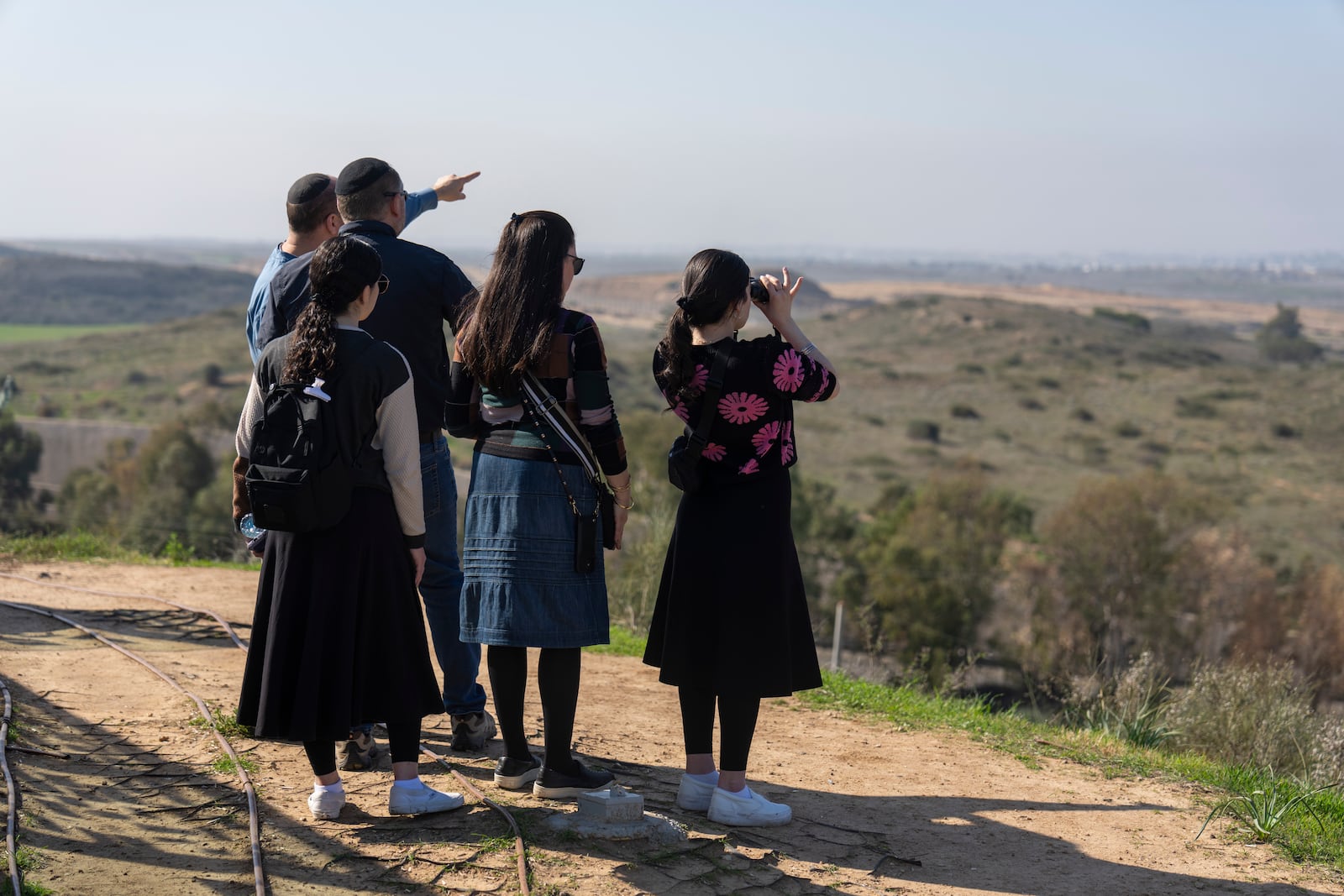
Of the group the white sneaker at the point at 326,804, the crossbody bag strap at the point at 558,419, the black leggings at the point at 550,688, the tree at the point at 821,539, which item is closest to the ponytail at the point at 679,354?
the crossbody bag strap at the point at 558,419

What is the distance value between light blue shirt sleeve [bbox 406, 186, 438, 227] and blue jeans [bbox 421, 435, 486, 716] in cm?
89

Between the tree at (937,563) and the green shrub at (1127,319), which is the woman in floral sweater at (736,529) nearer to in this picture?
the tree at (937,563)

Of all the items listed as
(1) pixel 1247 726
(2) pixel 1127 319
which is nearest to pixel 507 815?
(1) pixel 1247 726

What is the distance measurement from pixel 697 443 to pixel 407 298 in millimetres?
1192

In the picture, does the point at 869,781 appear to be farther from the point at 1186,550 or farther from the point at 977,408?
the point at 977,408

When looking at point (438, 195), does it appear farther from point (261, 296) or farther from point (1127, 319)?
point (1127, 319)

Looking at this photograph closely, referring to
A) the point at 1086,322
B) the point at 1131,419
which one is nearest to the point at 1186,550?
the point at 1131,419

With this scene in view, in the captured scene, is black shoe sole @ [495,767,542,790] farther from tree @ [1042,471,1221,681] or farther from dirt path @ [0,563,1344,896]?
tree @ [1042,471,1221,681]

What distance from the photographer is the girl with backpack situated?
3.53m

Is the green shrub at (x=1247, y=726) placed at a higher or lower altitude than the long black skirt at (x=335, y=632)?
lower

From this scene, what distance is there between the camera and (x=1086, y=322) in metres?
97.1

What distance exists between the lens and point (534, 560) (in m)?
3.85

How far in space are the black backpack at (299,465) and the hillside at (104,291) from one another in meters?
142

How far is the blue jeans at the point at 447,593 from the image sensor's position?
441 cm
